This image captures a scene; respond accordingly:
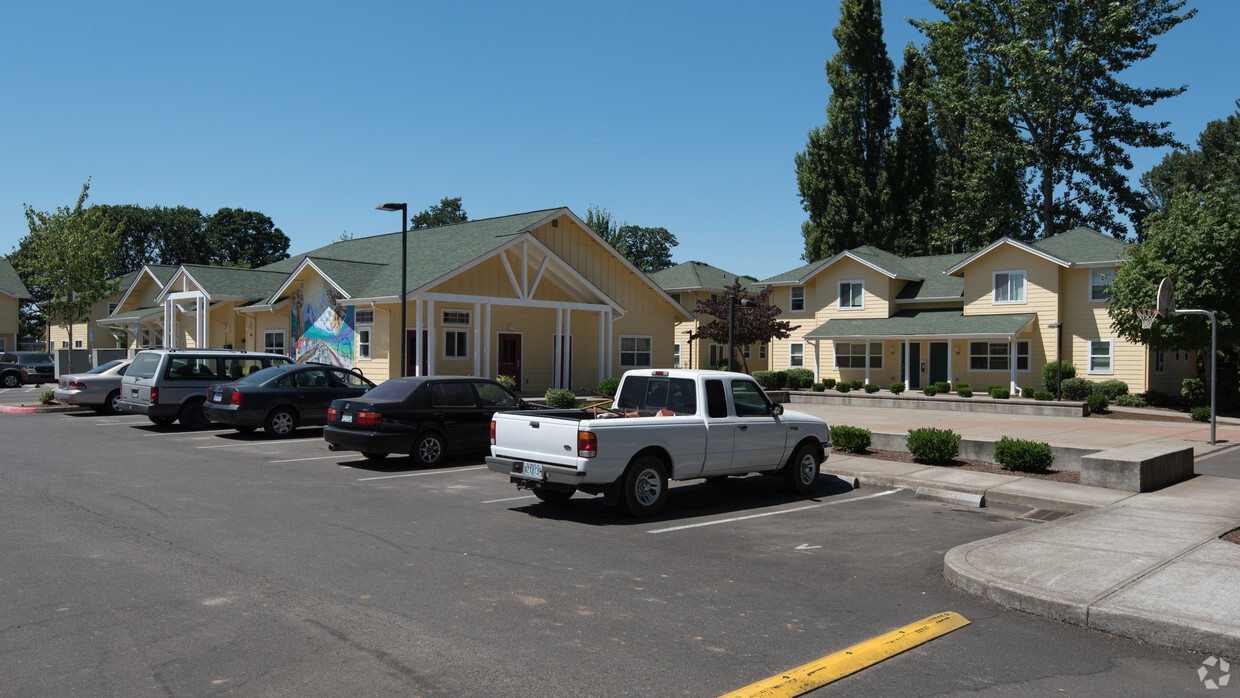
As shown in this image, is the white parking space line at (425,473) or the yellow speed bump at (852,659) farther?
the white parking space line at (425,473)

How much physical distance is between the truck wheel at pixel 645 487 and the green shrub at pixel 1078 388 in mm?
27251

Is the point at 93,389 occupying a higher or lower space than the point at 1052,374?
lower

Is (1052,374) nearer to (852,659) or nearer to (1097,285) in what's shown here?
(1097,285)

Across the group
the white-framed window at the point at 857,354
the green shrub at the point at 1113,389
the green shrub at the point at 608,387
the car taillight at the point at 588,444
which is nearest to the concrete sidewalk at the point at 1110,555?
the car taillight at the point at 588,444

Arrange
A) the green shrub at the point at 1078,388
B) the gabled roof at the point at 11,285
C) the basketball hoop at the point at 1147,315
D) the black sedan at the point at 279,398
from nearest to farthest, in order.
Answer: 1. the black sedan at the point at 279,398
2. the basketball hoop at the point at 1147,315
3. the green shrub at the point at 1078,388
4. the gabled roof at the point at 11,285

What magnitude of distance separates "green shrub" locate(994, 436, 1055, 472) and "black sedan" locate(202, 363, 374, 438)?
12.0 metres

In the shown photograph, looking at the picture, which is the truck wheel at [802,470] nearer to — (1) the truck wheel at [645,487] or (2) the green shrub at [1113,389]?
(1) the truck wheel at [645,487]

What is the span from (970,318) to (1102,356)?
5495mm

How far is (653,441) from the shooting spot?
9766 millimetres

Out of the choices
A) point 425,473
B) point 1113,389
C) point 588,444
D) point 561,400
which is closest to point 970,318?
point 1113,389

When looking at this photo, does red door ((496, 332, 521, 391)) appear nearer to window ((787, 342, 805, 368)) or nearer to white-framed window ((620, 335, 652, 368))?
white-framed window ((620, 335, 652, 368))

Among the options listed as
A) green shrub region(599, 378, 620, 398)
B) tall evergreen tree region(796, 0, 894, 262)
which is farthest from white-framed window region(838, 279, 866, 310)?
green shrub region(599, 378, 620, 398)

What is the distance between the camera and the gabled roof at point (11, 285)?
54.4m

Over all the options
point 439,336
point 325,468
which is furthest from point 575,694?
point 439,336
